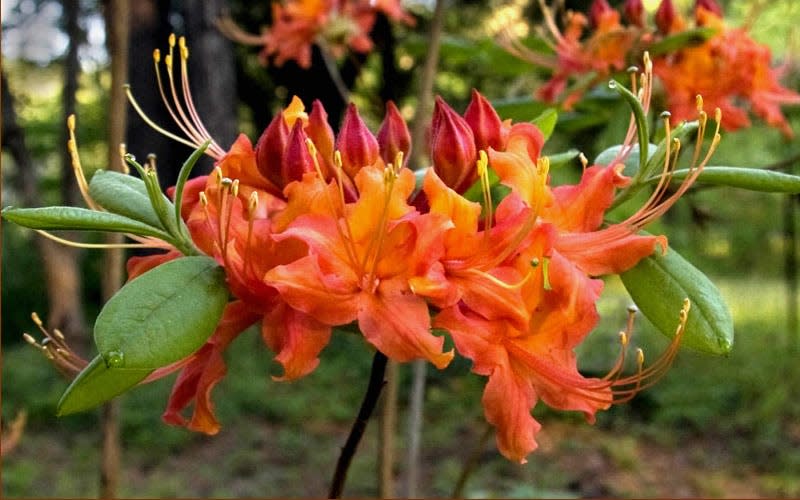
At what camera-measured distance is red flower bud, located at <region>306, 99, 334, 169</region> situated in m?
0.61

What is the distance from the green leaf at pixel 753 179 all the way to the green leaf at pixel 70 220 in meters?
0.33

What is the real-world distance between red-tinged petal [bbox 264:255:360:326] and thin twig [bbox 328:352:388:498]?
2.2 inches

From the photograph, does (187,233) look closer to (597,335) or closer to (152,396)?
(597,335)

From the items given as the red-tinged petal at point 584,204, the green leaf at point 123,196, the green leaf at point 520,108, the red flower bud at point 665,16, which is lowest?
the green leaf at point 520,108

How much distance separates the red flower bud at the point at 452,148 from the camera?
1.99ft

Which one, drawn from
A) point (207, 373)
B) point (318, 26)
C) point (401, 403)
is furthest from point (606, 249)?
point (401, 403)

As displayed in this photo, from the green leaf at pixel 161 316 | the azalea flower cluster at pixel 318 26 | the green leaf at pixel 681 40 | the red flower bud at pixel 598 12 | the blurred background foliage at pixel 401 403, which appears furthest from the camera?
the blurred background foliage at pixel 401 403

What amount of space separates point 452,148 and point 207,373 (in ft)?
0.69

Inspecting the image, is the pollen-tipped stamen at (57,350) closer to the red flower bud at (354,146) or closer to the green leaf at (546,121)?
the red flower bud at (354,146)

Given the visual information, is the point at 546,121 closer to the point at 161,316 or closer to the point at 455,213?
the point at 455,213

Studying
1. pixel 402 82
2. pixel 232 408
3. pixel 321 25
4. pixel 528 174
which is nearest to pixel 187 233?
pixel 528 174

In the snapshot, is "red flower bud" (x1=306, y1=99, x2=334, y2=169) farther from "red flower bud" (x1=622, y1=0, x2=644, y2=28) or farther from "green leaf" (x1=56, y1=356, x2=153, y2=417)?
"red flower bud" (x1=622, y1=0, x2=644, y2=28)

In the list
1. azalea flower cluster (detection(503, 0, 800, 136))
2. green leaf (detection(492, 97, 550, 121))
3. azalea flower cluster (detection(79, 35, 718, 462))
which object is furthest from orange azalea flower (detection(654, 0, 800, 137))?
azalea flower cluster (detection(79, 35, 718, 462))

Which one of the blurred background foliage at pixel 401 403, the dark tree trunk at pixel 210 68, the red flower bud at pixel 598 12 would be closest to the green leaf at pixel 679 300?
the red flower bud at pixel 598 12
